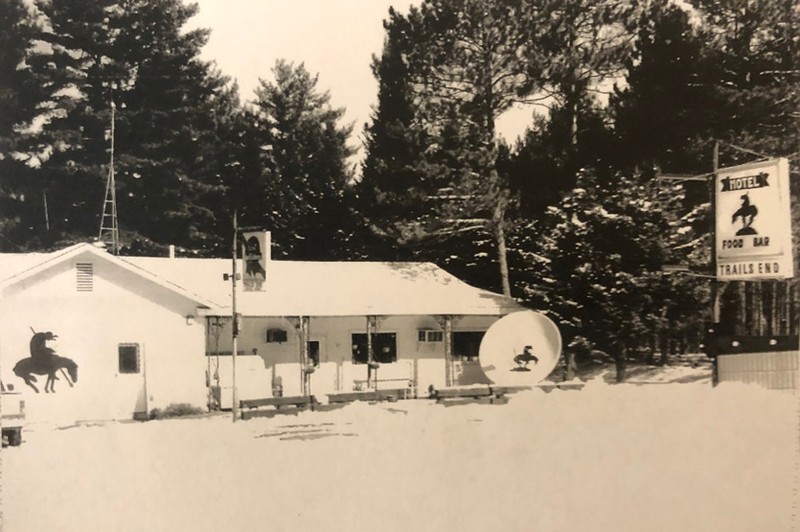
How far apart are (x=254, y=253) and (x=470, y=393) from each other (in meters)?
0.90

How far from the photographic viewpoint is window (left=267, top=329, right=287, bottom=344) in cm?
291

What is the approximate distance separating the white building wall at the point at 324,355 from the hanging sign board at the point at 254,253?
0.19 meters

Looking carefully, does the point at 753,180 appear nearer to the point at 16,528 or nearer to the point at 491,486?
the point at 491,486

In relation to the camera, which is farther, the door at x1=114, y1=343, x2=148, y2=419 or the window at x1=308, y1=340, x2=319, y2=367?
the window at x1=308, y1=340, x2=319, y2=367

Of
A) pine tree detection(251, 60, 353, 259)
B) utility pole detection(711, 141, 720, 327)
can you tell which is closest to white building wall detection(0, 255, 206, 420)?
pine tree detection(251, 60, 353, 259)

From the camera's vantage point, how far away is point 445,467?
111 inches

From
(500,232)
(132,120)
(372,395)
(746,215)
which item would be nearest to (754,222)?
(746,215)

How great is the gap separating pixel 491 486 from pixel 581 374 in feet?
1.66

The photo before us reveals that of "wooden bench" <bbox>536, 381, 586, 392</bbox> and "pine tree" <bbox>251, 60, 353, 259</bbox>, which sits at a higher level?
"pine tree" <bbox>251, 60, 353, 259</bbox>

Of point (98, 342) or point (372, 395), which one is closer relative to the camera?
point (98, 342)

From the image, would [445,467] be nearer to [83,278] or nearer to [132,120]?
[83,278]

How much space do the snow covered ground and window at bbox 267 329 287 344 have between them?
0.27 m

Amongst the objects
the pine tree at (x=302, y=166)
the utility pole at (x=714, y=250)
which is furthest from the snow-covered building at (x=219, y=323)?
the utility pole at (x=714, y=250)

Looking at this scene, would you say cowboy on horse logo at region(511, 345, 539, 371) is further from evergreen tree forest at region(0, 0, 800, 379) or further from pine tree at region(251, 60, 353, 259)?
pine tree at region(251, 60, 353, 259)
